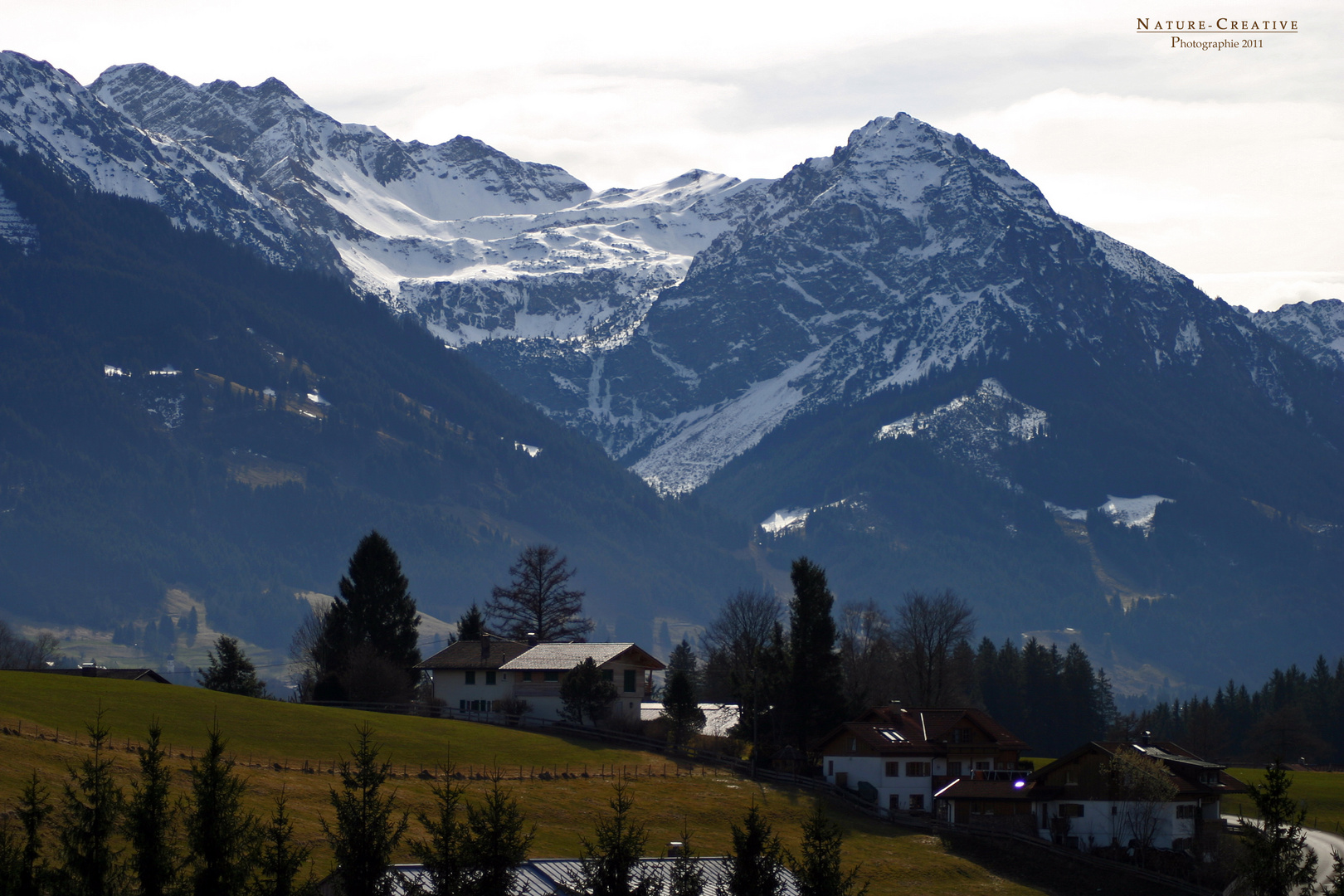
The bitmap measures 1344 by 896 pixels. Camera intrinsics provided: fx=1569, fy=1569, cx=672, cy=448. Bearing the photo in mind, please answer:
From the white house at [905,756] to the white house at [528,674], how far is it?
16070 mm

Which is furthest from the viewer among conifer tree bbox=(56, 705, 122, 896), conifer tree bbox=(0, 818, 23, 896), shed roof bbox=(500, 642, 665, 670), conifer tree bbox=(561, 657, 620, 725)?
shed roof bbox=(500, 642, 665, 670)

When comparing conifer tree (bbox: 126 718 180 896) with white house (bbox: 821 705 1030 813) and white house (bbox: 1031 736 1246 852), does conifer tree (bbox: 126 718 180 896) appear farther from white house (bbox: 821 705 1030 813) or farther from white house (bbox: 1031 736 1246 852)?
white house (bbox: 1031 736 1246 852)

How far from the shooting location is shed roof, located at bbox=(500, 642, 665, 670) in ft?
371

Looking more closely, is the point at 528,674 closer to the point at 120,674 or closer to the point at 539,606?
the point at 539,606

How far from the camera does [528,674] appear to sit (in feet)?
371

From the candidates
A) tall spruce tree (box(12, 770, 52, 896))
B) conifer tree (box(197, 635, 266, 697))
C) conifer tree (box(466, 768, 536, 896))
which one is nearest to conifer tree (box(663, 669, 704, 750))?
conifer tree (box(197, 635, 266, 697))

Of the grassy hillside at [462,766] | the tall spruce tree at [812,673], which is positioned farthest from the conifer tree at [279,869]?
the tall spruce tree at [812,673]

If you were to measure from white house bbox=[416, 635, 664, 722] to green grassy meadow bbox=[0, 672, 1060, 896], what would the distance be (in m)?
9.91

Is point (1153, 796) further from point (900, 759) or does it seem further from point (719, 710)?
point (719, 710)

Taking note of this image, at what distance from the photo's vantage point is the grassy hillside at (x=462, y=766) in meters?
72.2

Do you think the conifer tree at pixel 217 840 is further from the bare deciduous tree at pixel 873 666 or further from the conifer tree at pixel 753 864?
the bare deciduous tree at pixel 873 666

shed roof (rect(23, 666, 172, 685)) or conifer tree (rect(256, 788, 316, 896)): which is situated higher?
shed roof (rect(23, 666, 172, 685))

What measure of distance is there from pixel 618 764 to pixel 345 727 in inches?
642

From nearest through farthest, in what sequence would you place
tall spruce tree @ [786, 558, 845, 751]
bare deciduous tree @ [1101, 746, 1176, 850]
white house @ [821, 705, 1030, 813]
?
bare deciduous tree @ [1101, 746, 1176, 850] < white house @ [821, 705, 1030, 813] < tall spruce tree @ [786, 558, 845, 751]
